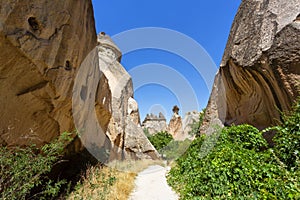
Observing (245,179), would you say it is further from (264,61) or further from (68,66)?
(68,66)

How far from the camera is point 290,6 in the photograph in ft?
11.8

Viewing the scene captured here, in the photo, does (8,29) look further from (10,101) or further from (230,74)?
(230,74)

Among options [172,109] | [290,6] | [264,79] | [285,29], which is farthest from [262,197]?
[172,109]

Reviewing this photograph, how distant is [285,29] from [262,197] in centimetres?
335

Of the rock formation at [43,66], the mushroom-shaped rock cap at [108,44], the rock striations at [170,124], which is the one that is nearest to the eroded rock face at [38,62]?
the rock formation at [43,66]

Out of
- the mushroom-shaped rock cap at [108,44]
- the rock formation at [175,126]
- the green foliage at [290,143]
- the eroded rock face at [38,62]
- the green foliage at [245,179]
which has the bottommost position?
the green foliage at [245,179]

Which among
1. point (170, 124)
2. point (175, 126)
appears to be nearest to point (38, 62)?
point (175, 126)

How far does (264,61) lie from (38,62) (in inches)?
184

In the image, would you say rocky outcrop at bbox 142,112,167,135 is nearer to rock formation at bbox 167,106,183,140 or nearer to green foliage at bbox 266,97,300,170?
rock formation at bbox 167,106,183,140

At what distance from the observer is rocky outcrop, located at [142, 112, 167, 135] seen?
33281 millimetres

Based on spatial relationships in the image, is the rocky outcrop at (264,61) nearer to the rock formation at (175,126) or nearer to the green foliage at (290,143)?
the green foliage at (290,143)

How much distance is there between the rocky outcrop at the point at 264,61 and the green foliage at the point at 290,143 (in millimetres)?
→ 387

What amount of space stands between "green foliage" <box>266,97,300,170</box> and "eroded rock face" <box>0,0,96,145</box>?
4.22 meters

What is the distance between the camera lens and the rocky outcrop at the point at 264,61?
3461 millimetres
